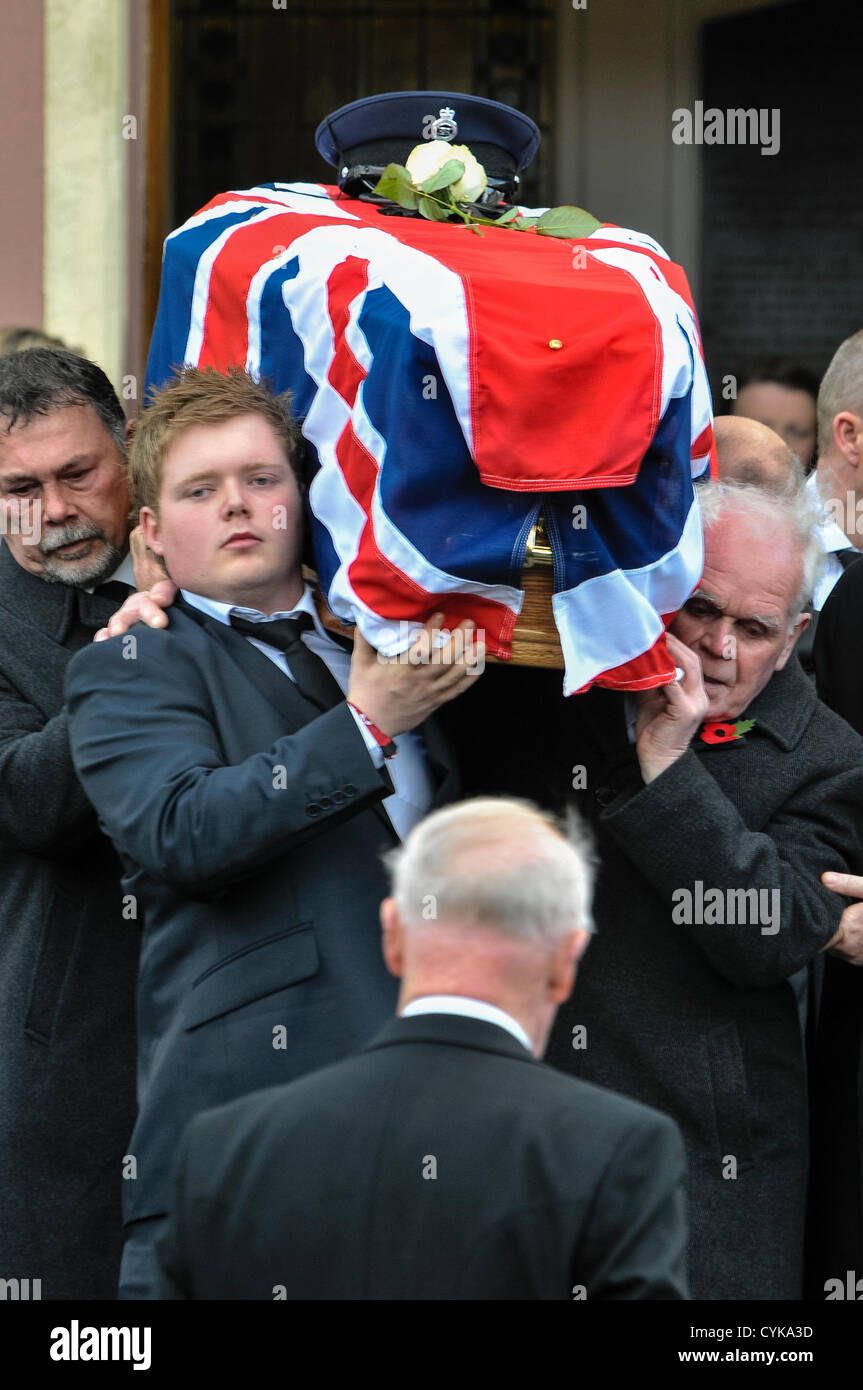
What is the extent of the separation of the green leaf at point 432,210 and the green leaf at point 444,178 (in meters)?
0.02

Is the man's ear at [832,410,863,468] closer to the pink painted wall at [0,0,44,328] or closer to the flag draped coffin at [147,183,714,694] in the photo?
the flag draped coffin at [147,183,714,694]

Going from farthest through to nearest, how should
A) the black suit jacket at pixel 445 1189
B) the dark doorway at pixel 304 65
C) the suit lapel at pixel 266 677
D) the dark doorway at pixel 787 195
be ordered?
the dark doorway at pixel 787 195, the dark doorway at pixel 304 65, the suit lapel at pixel 266 677, the black suit jacket at pixel 445 1189

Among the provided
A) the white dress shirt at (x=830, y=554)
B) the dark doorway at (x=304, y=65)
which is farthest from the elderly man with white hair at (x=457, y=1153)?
the dark doorway at (x=304, y=65)

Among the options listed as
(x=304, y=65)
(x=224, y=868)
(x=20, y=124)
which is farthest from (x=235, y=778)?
(x=304, y=65)

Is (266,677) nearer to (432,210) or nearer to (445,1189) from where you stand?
(432,210)

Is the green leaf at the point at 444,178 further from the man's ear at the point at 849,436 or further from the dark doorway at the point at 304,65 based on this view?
the dark doorway at the point at 304,65

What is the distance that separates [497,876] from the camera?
A: 1783 mm

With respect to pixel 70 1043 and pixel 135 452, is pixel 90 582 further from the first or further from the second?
pixel 70 1043

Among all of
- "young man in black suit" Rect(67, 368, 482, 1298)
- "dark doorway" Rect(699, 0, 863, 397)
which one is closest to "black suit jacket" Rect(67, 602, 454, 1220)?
"young man in black suit" Rect(67, 368, 482, 1298)

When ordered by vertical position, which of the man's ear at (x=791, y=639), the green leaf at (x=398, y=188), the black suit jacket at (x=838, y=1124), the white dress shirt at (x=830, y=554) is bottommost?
the black suit jacket at (x=838, y=1124)

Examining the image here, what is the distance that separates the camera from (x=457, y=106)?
117 inches

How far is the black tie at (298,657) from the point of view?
2494mm

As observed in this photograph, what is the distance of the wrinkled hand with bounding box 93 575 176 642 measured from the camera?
2453mm

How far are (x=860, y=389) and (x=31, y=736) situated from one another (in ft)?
5.95
